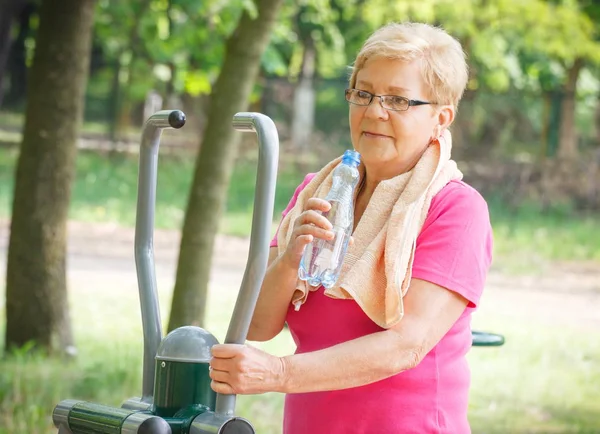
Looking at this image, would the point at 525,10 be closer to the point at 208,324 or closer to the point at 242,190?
the point at 242,190

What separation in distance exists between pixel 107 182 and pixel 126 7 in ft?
23.7

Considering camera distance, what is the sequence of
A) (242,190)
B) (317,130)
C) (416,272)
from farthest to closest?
1. (317,130)
2. (242,190)
3. (416,272)

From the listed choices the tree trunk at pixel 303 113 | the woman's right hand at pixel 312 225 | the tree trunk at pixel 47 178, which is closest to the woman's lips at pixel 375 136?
the woman's right hand at pixel 312 225

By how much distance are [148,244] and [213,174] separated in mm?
4409

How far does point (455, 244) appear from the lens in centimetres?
243

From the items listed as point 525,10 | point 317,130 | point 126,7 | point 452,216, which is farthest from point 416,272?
point 317,130

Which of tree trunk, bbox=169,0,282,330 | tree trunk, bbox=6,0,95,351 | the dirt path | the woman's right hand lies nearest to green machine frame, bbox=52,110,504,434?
the woman's right hand

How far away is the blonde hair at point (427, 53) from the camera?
252cm

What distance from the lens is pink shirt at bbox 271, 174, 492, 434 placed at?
2.43m

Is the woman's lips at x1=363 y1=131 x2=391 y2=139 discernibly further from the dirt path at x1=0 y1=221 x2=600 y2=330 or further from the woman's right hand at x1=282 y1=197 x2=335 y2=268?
the dirt path at x1=0 y1=221 x2=600 y2=330

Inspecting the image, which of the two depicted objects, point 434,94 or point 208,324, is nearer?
point 434,94

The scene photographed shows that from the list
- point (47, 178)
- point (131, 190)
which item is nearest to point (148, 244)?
point (47, 178)

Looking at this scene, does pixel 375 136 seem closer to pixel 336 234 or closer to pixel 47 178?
pixel 336 234

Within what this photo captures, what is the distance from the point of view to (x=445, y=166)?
2559mm
